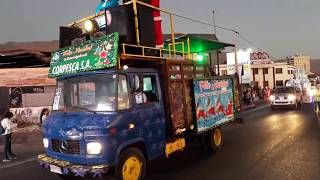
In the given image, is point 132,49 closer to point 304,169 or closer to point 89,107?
point 89,107

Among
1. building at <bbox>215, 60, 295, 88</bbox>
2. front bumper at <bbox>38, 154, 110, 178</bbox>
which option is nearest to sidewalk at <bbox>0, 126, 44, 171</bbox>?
front bumper at <bbox>38, 154, 110, 178</bbox>

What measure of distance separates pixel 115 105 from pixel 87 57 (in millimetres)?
1337

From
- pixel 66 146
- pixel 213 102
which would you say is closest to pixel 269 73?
pixel 213 102

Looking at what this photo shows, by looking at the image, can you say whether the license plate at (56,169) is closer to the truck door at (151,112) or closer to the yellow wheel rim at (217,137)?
the truck door at (151,112)

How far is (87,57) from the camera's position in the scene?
23.7 ft

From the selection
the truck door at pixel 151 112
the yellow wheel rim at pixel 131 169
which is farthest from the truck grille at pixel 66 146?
the truck door at pixel 151 112

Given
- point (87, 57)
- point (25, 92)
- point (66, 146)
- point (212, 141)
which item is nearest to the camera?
point (66, 146)

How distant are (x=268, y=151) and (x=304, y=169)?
205 centimetres

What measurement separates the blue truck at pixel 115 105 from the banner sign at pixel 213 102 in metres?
0.06

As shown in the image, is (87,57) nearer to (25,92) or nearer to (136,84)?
Answer: (136,84)

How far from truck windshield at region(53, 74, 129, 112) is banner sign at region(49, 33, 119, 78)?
0.95 feet

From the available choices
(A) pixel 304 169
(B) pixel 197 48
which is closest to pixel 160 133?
(A) pixel 304 169

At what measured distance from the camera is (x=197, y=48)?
1273cm

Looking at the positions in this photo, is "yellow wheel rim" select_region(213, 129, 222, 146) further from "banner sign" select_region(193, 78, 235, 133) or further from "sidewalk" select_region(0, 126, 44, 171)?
"sidewalk" select_region(0, 126, 44, 171)
